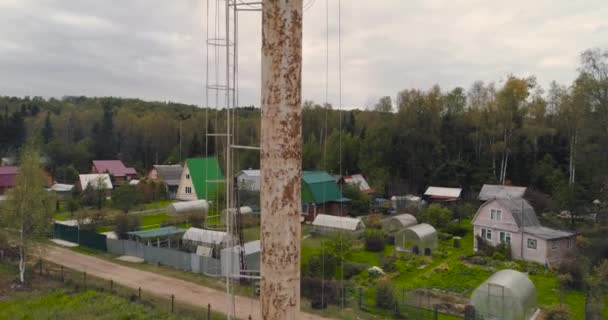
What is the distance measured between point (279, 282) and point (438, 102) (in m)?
40.0

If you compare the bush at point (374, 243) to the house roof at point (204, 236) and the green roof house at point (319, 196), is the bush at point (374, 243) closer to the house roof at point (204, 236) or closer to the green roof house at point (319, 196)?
the green roof house at point (319, 196)


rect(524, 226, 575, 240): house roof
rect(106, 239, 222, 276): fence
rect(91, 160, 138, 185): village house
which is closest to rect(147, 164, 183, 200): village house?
rect(91, 160, 138, 185): village house

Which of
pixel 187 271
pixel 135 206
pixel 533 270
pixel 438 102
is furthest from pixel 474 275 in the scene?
pixel 438 102

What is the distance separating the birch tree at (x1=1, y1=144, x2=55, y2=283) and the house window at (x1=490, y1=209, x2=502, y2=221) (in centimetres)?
1832

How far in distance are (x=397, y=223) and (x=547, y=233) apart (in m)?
7.16

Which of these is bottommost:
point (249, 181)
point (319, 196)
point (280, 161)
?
point (319, 196)

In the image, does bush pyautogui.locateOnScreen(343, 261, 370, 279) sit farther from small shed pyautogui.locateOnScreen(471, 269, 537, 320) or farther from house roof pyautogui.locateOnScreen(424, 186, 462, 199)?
house roof pyautogui.locateOnScreen(424, 186, 462, 199)

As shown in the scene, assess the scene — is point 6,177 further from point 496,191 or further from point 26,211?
point 496,191

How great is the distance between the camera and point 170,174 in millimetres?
40812

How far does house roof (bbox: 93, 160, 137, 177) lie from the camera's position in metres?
44.1

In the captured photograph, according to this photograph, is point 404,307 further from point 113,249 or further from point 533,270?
point 113,249

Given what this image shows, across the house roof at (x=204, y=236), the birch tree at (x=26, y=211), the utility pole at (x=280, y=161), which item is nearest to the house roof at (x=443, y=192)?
the house roof at (x=204, y=236)

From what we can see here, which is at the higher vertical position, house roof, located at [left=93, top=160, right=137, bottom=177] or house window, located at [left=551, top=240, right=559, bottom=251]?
house roof, located at [left=93, top=160, right=137, bottom=177]

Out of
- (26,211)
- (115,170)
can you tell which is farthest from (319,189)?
(115,170)
